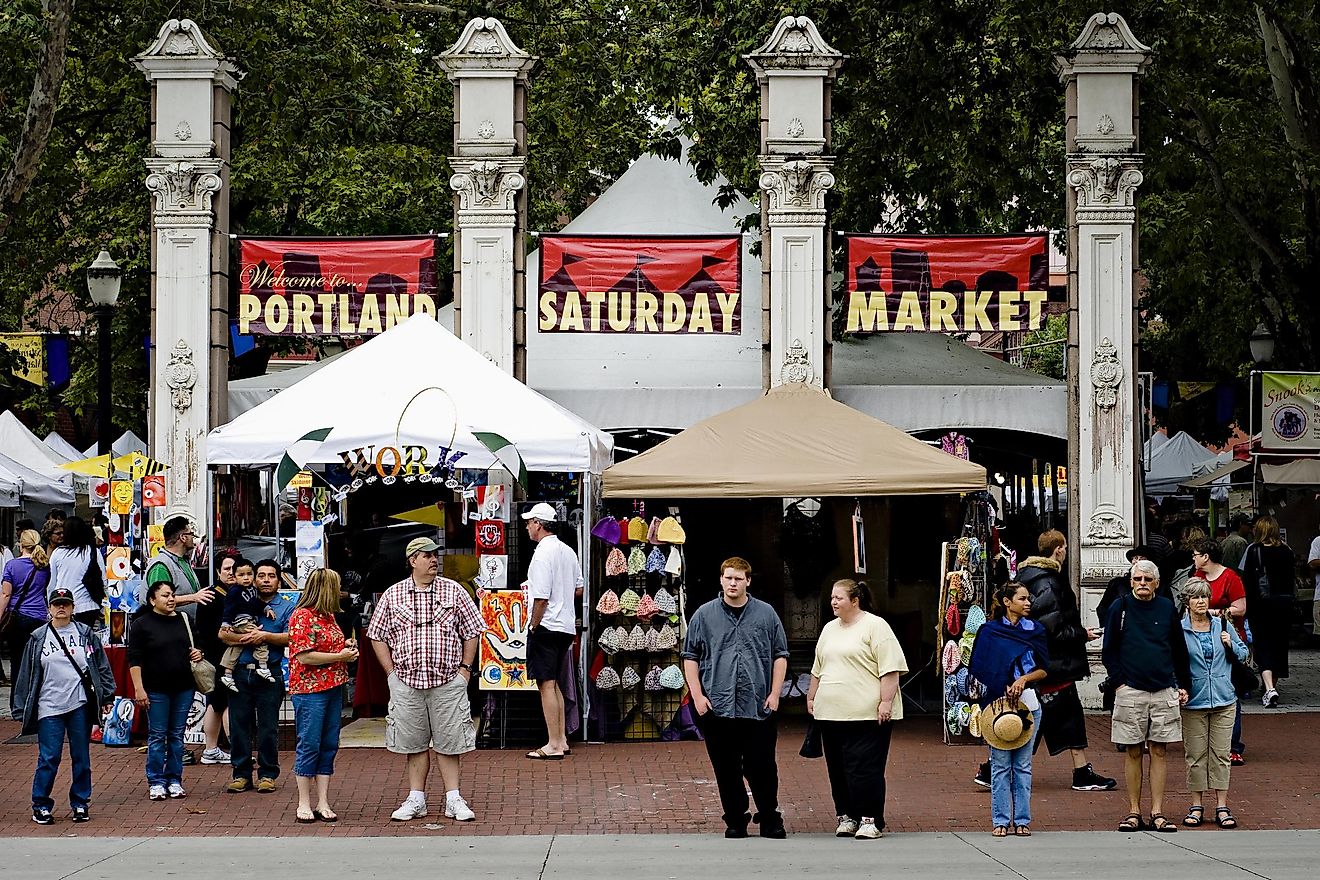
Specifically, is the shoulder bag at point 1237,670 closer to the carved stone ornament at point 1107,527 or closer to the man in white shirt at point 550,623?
the carved stone ornament at point 1107,527

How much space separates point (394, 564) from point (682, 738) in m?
4.85

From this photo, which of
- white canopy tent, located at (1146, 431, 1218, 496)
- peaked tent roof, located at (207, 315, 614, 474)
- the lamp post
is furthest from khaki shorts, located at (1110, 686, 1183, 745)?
white canopy tent, located at (1146, 431, 1218, 496)

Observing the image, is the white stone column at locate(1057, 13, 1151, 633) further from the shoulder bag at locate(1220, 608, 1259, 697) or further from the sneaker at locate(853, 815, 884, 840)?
the sneaker at locate(853, 815, 884, 840)

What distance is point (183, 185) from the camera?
1683cm

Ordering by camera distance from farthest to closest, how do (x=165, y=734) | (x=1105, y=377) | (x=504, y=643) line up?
(x=1105, y=377) → (x=504, y=643) → (x=165, y=734)

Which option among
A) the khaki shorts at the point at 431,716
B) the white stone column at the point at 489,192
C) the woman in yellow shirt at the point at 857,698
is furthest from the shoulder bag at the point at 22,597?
the woman in yellow shirt at the point at 857,698

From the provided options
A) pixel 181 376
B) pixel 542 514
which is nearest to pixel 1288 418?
pixel 542 514

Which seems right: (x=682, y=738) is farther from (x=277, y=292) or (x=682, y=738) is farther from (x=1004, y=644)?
(x=277, y=292)

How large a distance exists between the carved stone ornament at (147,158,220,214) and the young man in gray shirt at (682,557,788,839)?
895cm

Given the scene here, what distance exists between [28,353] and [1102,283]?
18.5 metres

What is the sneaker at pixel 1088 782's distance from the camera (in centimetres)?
1197

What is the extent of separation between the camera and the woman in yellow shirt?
392 inches

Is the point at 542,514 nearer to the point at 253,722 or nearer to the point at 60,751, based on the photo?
the point at 253,722

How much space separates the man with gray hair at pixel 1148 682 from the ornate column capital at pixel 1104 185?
23.0 feet
